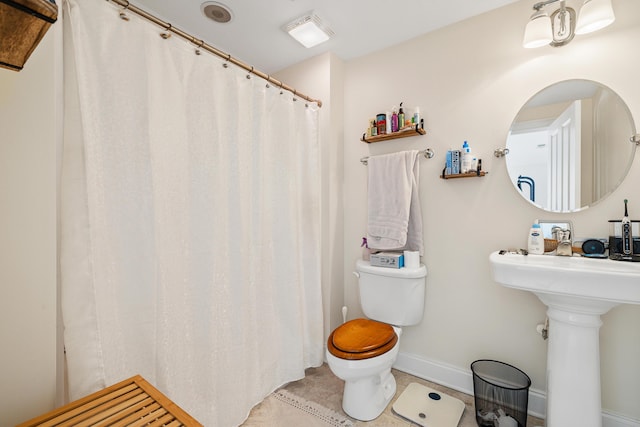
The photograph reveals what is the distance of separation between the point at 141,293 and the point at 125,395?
0.36m

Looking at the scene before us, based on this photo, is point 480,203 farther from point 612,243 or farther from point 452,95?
point 452,95

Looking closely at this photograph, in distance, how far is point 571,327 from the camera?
1168 mm

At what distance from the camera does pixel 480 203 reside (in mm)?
1658

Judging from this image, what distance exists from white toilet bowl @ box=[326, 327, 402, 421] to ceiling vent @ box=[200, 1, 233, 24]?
6.62 ft

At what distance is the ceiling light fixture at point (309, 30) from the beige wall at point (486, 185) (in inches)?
17.0

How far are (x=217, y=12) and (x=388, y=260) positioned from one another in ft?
5.98

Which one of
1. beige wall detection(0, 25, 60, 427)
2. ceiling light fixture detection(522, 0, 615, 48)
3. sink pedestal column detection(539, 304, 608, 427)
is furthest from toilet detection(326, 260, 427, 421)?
ceiling light fixture detection(522, 0, 615, 48)

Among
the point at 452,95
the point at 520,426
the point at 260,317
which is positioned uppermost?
the point at 452,95

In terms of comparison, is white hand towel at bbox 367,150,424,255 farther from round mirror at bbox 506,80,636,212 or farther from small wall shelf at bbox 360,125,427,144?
round mirror at bbox 506,80,636,212

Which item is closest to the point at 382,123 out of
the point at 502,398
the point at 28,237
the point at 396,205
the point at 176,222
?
the point at 396,205

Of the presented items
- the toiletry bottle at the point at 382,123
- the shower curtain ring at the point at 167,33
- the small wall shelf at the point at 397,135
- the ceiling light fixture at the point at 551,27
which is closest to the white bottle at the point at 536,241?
the small wall shelf at the point at 397,135

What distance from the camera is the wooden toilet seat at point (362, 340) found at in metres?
1.38

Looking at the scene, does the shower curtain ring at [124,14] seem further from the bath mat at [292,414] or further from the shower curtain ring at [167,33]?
the bath mat at [292,414]

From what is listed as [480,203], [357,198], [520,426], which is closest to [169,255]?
[357,198]
